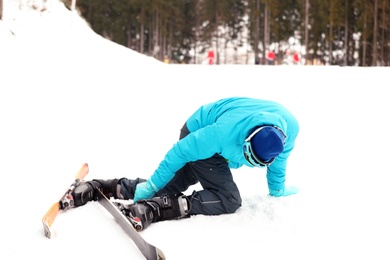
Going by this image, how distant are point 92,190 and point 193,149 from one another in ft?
3.67

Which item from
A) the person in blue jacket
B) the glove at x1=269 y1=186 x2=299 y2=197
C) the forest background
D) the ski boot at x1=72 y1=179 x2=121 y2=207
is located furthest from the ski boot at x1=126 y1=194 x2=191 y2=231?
the forest background

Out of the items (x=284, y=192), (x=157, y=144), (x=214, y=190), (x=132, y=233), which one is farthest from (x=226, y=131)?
(x=157, y=144)

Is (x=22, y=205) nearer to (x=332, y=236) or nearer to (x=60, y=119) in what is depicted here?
(x=332, y=236)

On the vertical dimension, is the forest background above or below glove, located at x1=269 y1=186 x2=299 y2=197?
above

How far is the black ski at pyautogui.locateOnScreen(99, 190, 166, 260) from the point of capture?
2.81 meters

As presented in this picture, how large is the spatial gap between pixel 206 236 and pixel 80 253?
96 centimetres

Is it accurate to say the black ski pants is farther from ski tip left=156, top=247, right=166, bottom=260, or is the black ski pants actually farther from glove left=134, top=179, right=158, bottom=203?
ski tip left=156, top=247, right=166, bottom=260

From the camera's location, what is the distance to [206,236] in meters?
3.37

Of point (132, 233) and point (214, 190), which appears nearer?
point (132, 233)

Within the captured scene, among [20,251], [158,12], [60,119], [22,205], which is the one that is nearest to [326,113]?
[60,119]

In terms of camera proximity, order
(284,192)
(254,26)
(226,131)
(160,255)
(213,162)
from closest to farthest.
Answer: (160,255) < (226,131) < (213,162) < (284,192) < (254,26)

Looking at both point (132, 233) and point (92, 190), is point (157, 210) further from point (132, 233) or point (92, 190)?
point (92, 190)

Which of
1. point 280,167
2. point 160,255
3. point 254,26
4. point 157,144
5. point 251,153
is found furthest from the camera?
point 254,26

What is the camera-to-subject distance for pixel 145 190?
12.0 ft
